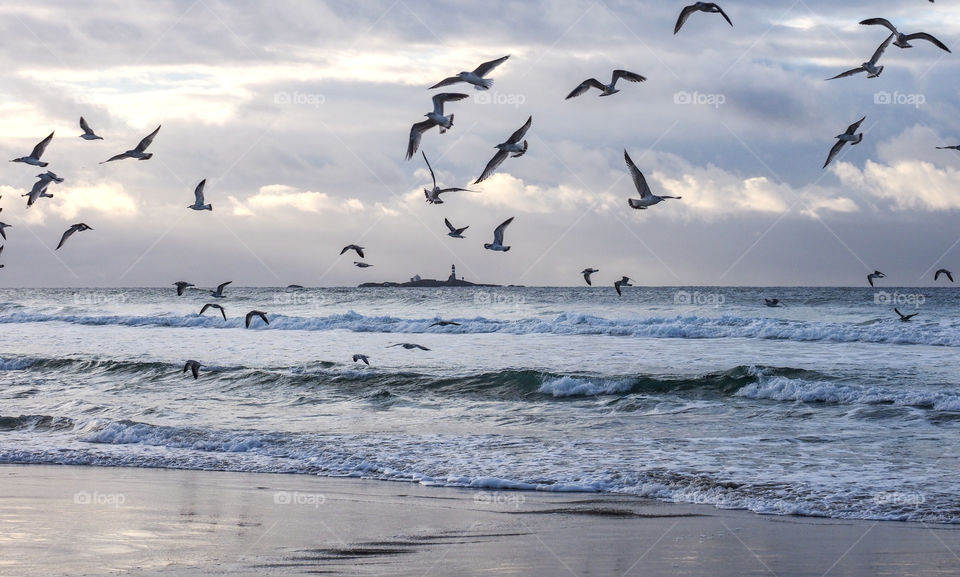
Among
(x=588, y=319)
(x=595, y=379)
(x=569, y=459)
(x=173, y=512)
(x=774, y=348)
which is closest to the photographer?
(x=173, y=512)

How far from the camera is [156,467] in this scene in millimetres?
13344

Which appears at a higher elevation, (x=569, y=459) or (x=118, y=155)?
(x=118, y=155)

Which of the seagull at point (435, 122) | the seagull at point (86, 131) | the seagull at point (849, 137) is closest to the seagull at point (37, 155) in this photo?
the seagull at point (86, 131)

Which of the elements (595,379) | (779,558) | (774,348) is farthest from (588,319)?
(779,558)

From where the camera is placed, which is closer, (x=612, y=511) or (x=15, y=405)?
(x=612, y=511)

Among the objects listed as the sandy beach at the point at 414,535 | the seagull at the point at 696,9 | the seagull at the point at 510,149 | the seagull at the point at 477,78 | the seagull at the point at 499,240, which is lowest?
the sandy beach at the point at 414,535

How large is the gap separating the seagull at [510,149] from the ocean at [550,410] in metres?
4.17

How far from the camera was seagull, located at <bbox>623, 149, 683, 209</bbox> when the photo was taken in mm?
13695

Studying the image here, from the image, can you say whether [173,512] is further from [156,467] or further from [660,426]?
[660,426]

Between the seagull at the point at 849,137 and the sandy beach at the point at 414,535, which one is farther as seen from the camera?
the seagull at the point at 849,137

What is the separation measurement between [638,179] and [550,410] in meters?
6.45

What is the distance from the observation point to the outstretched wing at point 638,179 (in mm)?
13667

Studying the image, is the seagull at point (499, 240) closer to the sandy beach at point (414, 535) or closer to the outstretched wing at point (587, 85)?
the outstretched wing at point (587, 85)

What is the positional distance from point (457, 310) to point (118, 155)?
131 feet
